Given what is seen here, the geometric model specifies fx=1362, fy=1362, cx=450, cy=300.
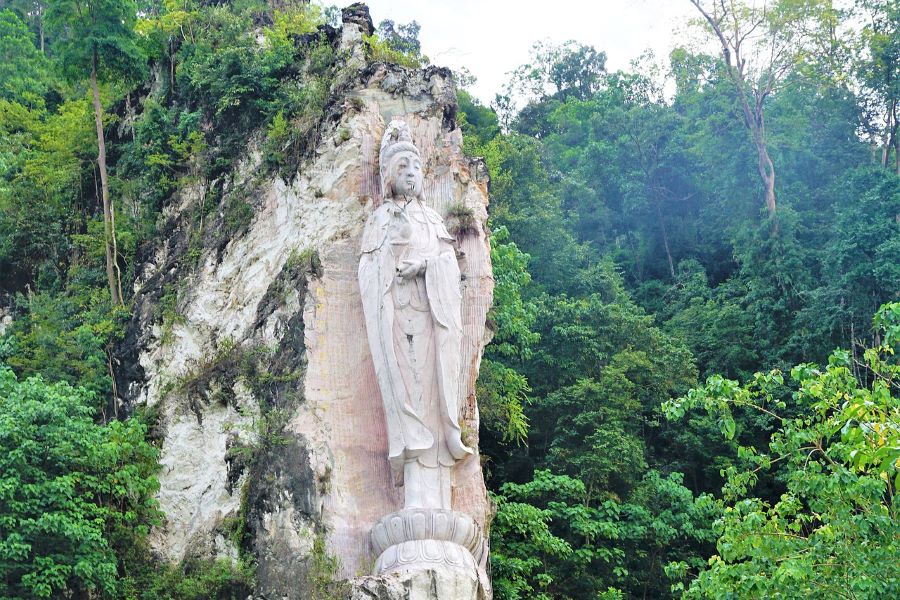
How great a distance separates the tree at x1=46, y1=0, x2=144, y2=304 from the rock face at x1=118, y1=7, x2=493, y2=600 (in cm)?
387

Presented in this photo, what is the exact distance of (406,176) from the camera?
13.9 metres

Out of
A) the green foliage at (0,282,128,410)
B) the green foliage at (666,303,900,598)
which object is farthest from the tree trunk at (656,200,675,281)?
the green foliage at (666,303,900,598)

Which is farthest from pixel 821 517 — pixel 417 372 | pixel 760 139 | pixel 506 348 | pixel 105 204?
pixel 760 139

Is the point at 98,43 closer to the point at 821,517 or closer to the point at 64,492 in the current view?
the point at 64,492

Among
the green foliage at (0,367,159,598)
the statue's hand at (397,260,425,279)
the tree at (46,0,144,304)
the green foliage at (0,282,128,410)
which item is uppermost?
the tree at (46,0,144,304)

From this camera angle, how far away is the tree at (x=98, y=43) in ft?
62.7

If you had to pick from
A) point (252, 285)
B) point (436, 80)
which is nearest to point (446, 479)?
point (252, 285)

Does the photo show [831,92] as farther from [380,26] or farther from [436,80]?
[436,80]

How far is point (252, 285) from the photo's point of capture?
15016 millimetres

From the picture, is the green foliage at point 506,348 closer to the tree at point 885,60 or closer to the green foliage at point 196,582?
the green foliage at point 196,582

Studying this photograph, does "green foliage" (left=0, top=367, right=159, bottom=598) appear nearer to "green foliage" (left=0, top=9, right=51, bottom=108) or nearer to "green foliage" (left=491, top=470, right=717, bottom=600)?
"green foliage" (left=491, top=470, right=717, bottom=600)

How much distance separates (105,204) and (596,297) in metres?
9.19

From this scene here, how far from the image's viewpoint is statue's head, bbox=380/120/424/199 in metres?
13.9

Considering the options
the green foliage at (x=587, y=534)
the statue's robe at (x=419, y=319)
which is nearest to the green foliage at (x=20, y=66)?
the green foliage at (x=587, y=534)
